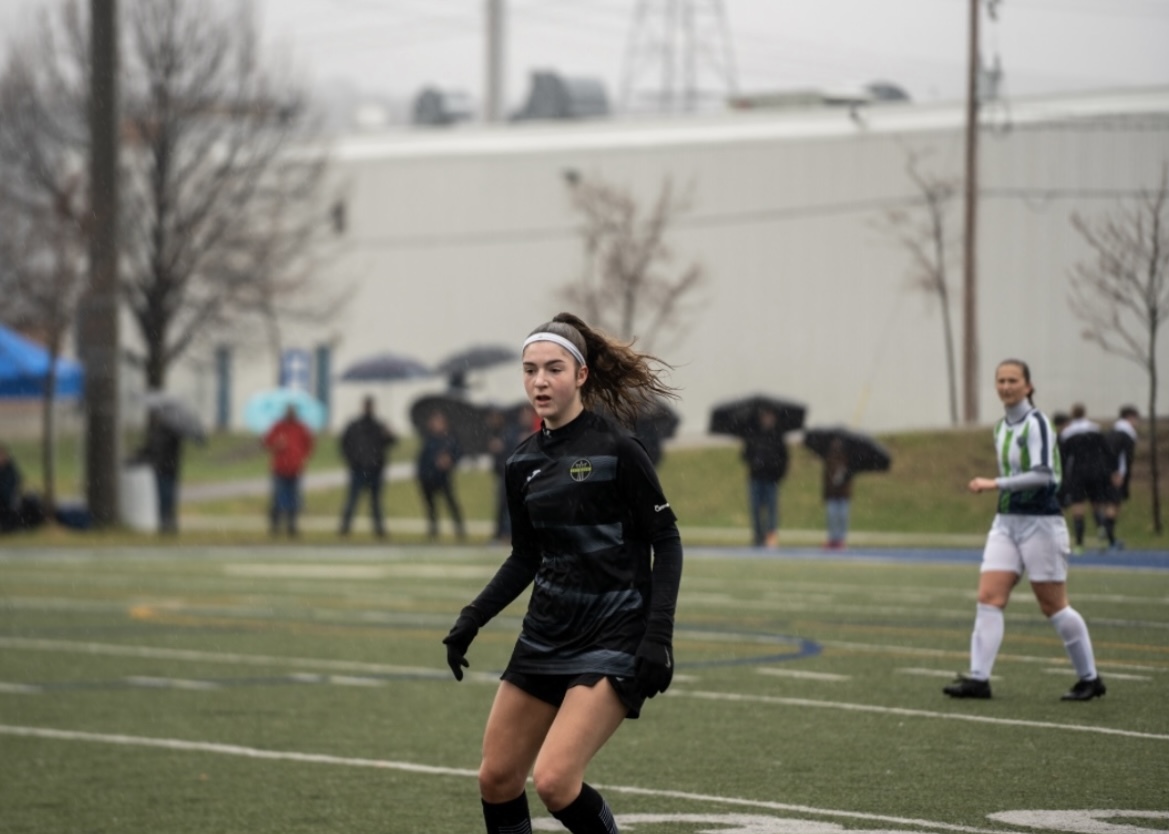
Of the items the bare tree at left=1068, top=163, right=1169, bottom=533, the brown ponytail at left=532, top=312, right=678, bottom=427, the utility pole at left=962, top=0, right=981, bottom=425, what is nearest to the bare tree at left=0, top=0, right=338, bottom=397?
the utility pole at left=962, top=0, right=981, bottom=425

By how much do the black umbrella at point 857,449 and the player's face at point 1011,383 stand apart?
11.5m

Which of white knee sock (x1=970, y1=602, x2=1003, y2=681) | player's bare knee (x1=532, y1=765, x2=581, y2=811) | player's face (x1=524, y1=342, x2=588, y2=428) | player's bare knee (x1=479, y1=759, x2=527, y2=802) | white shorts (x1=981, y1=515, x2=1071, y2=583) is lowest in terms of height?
white knee sock (x1=970, y1=602, x2=1003, y2=681)

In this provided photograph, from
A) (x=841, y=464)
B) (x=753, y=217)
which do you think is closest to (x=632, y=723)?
(x=841, y=464)

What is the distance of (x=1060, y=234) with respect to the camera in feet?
56.5

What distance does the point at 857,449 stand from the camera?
26.3 meters

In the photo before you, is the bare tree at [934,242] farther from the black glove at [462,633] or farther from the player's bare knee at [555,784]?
the player's bare knee at [555,784]

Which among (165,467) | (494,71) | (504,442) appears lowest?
(165,467)

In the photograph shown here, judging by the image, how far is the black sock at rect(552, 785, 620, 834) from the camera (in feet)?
23.2

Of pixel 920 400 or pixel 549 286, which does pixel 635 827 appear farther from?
pixel 549 286

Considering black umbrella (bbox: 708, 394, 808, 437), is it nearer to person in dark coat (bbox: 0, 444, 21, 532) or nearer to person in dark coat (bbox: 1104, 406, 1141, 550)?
person in dark coat (bbox: 0, 444, 21, 532)

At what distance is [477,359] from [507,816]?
1819 inches

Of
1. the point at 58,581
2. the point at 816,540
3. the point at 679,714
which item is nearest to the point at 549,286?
the point at 816,540

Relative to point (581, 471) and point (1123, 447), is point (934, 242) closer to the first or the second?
point (1123, 447)

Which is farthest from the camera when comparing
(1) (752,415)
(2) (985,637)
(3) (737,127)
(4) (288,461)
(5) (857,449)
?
(3) (737,127)
